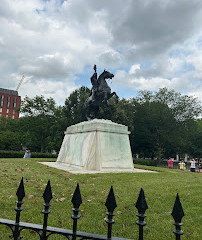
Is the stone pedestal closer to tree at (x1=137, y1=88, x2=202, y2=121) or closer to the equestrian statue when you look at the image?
the equestrian statue

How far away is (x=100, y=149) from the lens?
Answer: 11.3 metres

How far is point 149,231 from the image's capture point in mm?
3441

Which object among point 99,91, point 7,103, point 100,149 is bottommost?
point 100,149

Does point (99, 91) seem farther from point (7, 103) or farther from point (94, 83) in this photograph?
point (7, 103)

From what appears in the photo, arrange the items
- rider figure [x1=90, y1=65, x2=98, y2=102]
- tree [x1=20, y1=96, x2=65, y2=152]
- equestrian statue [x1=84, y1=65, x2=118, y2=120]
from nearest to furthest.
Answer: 1. equestrian statue [x1=84, y1=65, x2=118, y2=120]
2. rider figure [x1=90, y1=65, x2=98, y2=102]
3. tree [x1=20, y1=96, x2=65, y2=152]

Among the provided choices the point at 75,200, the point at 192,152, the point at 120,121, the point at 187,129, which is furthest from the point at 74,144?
the point at 192,152

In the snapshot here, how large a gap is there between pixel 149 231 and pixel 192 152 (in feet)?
173

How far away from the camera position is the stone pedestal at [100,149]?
36.6 feet

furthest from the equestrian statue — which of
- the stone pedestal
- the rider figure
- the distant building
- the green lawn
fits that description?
the distant building

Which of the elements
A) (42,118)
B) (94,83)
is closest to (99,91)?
(94,83)

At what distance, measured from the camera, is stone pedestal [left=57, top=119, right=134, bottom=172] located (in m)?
11.2

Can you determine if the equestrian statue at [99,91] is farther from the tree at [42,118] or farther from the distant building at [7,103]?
the distant building at [7,103]

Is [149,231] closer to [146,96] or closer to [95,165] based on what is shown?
[95,165]

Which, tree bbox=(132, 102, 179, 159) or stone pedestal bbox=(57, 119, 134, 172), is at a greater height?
tree bbox=(132, 102, 179, 159)
